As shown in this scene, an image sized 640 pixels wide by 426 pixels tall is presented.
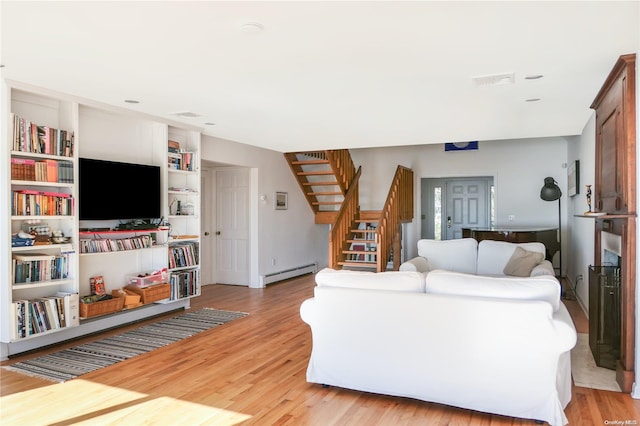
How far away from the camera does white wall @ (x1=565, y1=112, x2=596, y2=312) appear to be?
5367mm

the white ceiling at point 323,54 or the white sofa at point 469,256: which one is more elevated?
the white ceiling at point 323,54

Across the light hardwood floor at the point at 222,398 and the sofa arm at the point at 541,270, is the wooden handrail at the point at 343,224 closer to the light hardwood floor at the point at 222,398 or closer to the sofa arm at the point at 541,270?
the light hardwood floor at the point at 222,398

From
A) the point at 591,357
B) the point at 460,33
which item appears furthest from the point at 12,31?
the point at 591,357

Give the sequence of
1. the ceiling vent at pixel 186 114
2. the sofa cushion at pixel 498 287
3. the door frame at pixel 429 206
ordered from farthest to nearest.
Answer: the door frame at pixel 429 206 < the ceiling vent at pixel 186 114 < the sofa cushion at pixel 498 287

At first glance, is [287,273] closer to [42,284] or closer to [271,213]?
[271,213]

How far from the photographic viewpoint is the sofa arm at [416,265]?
4844mm

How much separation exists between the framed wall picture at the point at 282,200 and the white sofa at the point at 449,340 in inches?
195

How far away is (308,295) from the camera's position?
702cm

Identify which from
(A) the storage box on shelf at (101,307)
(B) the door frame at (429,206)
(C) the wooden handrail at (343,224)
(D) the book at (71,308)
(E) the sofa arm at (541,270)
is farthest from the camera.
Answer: (B) the door frame at (429,206)

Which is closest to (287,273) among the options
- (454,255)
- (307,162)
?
(307,162)

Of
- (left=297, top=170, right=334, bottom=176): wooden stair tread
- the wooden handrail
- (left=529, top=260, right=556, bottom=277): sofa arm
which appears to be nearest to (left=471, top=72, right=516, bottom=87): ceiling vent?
(left=529, top=260, right=556, bottom=277): sofa arm

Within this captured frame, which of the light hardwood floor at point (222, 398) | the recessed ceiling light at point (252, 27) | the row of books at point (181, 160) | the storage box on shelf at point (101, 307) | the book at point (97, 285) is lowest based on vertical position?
the light hardwood floor at point (222, 398)

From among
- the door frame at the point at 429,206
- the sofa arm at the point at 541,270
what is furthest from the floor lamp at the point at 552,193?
the sofa arm at the point at 541,270

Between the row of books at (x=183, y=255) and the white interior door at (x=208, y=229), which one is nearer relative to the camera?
the row of books at (x=183, y=255)
